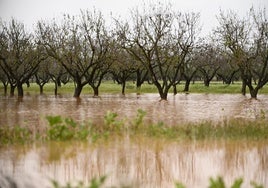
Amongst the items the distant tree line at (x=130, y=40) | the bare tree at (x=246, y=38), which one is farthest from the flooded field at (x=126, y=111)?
the bare tree at (x=246, y=38)

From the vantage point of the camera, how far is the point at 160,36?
28125 millimetres

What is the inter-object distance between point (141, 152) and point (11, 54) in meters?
26.9

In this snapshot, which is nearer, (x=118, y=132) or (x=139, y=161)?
(x=139, y=161)

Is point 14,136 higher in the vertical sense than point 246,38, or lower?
lower

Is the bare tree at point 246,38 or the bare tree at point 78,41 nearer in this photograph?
the bare tree at point 246,38

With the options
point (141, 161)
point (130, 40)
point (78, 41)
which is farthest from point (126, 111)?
point (78, 41)

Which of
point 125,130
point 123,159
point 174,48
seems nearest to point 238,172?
point 123,159

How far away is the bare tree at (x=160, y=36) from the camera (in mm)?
28500

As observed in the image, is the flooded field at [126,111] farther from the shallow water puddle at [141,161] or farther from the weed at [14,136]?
the shallow water puddle at [141,161]

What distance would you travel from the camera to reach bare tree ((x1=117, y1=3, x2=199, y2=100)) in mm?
28500

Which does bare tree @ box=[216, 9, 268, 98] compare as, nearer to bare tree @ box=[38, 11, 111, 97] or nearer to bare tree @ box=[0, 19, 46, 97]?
bare tree @ box=[38, 11, 111, 97]

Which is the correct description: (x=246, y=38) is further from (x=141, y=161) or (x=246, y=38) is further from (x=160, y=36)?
(x=141, y=161)

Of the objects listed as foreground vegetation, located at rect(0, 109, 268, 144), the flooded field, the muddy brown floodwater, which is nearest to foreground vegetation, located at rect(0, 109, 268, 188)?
foreground vegetation, located at rect(0, 109, 268, 144)

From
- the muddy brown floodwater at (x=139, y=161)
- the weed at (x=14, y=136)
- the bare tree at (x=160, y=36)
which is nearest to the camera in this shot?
the muddy brown floodwater at (x=139, y=161)
